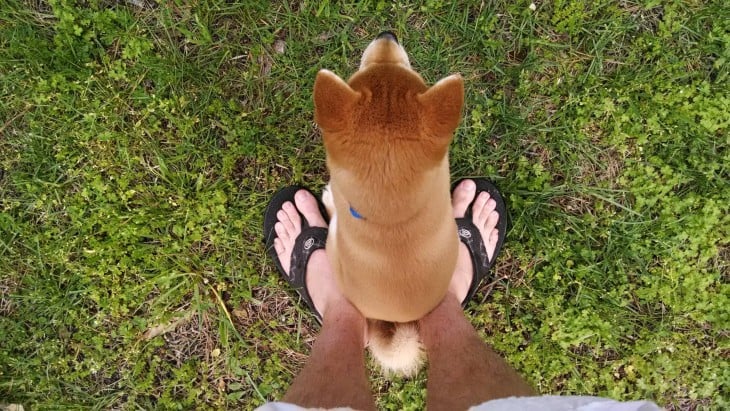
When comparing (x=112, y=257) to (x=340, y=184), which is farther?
(x=112, y=257)

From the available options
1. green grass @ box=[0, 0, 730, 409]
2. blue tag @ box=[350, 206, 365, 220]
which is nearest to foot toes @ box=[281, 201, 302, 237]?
green grass @ box=[0, 0, 730, 409]

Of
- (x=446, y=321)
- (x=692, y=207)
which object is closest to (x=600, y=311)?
(x=692, y=207)

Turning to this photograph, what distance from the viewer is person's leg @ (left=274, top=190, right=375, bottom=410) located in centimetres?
235

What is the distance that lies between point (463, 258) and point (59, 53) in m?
2.69

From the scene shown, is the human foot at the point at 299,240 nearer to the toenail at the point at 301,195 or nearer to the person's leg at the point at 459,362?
the toenail at the point at 301,195

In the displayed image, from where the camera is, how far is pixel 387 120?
5.86 feet

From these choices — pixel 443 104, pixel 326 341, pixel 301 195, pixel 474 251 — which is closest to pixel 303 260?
pixel 301 195

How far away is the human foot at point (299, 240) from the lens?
312 cm

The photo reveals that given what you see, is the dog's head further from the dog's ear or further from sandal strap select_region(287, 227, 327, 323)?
sandal strap select_region(287, 227, 327, 323)

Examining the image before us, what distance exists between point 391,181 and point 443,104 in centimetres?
32

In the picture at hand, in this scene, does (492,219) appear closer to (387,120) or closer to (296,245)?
(296,245)

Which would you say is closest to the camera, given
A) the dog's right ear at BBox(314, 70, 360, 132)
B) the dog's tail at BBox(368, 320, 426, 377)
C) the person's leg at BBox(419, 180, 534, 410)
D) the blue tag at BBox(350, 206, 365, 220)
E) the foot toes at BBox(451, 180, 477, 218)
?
the dog's right ear at BBox(314, 70, 360, 132)

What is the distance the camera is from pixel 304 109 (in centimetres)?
317

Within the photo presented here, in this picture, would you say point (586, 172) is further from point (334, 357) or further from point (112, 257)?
point (112, 257)
